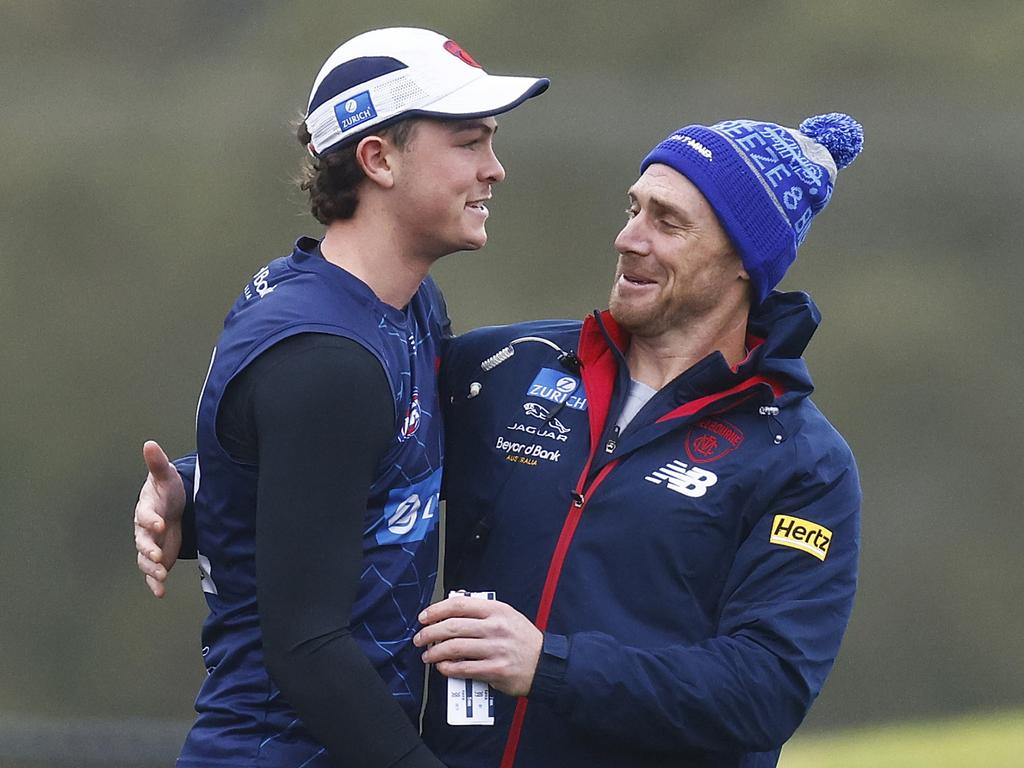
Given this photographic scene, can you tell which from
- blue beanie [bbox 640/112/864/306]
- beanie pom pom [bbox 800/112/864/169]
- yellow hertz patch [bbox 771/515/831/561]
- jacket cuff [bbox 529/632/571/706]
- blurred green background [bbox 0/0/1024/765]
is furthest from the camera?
Result: blurred green background [bbox 0/0/1024/765]

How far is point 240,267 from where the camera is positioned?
4.78 m

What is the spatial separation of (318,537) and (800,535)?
67 centimetres

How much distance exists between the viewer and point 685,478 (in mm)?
1869

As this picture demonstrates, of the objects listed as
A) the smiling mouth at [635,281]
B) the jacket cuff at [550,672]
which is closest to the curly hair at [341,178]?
the smiling mouth at [635,281]

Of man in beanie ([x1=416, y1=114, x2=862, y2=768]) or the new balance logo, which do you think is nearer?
man in beanie ([x1=416, y1=114, x2=862, y2=768])

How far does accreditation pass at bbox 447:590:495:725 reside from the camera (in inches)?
69.1

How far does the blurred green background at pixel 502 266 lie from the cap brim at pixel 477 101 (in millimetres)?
2956

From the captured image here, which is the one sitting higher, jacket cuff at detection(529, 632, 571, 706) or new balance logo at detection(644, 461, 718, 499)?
new balance logo at detection(644, 461, 718, 499)

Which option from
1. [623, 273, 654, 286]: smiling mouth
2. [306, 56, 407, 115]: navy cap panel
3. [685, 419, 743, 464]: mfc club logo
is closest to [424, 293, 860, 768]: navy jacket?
[685, 419, 743, 464]: mfc club logo

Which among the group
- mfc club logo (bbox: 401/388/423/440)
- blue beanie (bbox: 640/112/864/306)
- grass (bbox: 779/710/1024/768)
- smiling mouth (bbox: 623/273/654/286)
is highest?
blue beanie (bbox: 640/112/864/306)

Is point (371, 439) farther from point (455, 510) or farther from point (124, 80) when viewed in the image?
point (124, 80)

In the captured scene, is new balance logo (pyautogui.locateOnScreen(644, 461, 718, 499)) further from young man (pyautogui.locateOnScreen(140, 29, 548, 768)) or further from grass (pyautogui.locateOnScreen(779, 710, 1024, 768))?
grass (pyautogui.locateOnScreen(779, 710, 1024, 768))

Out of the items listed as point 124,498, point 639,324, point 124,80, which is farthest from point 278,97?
point 639,324

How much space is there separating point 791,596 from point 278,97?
11.5 ft
